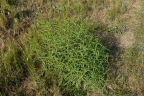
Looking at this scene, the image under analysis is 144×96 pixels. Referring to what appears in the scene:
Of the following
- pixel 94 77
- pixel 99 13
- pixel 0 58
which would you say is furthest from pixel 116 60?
pixel 0 58

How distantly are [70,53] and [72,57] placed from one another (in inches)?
2.3

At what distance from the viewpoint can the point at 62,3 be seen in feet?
16.6

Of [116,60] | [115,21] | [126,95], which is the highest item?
[115,21]

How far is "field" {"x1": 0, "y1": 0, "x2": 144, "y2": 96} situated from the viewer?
3.93m

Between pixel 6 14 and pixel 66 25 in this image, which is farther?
pixel 6 14

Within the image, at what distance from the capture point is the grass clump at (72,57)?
12.7 ft

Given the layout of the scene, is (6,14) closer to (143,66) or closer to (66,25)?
(66,25)

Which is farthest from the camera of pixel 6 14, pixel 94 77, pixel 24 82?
pixel 6 14

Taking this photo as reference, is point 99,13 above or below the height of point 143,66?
above

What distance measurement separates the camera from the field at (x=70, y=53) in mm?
3928

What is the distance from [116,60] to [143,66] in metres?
0.39

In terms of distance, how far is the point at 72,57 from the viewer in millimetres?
3906

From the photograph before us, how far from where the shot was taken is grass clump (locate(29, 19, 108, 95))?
387 centimetres

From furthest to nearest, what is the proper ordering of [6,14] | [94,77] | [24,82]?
[6,14] < [24,82] < [94,77]
